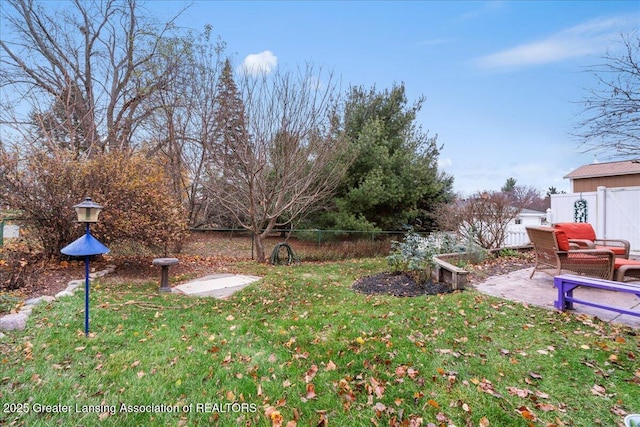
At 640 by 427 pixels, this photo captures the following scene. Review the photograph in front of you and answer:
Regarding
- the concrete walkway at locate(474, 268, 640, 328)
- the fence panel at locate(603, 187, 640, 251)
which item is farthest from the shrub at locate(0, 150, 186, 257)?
the fence panel at locate(603, 187, 640, 251)

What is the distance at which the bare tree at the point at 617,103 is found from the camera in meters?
4.63

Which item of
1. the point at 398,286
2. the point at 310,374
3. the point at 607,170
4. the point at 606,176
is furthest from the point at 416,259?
the point at 607,170

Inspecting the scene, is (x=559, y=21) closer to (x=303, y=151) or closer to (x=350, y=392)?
(x=303, y=151)

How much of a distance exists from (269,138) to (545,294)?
21.0 ft

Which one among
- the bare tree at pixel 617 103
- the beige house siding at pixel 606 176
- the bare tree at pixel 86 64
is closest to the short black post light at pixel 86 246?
the bare tree at pixel 617 103

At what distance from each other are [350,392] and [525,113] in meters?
8.60

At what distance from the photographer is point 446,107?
29.8 feet

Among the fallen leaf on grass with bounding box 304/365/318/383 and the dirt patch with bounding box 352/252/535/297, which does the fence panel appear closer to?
the dirt patch with bounding box 352/252/535/297

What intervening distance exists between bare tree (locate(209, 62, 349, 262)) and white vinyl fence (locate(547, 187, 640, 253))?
7.61m

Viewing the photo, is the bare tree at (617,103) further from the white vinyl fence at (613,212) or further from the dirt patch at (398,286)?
the white vinyl fence at (613,212)

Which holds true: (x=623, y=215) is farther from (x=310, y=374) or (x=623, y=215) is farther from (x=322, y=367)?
(x=310, y=374)

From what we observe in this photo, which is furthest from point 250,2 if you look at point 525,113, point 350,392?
point 350,392

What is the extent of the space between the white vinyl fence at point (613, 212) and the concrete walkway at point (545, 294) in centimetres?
468

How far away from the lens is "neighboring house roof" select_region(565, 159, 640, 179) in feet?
47.2
